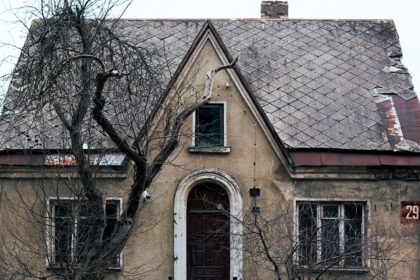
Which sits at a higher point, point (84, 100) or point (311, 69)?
point (311, 69)

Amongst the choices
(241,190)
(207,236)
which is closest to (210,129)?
(241,190)

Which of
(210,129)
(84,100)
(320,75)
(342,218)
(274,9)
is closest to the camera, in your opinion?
(84,100)

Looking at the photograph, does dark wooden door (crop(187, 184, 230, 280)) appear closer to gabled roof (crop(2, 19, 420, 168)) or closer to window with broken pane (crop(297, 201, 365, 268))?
window with broken pane (crop(297, 201, 365, 268))

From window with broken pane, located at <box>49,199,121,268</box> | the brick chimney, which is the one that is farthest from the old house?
the brick chimney

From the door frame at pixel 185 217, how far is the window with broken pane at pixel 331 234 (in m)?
1.31

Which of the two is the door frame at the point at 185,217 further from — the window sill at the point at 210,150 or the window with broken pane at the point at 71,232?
the window with broken pane at the point at 71,232

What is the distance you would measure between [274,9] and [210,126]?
236 inches

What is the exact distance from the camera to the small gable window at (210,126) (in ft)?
68.6

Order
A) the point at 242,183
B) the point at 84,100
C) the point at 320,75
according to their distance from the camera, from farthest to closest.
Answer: the point at 320,75 → the point at 242,183 → the point at 84,100

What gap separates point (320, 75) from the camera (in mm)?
22891

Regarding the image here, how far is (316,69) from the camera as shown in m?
23.1

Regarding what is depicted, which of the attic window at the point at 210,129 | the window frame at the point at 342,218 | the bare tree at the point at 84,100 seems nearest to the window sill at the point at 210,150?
the attic window at the point at 210,129

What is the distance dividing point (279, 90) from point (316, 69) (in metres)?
1.26

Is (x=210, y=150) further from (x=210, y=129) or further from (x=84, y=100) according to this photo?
(x=84, y=100)
